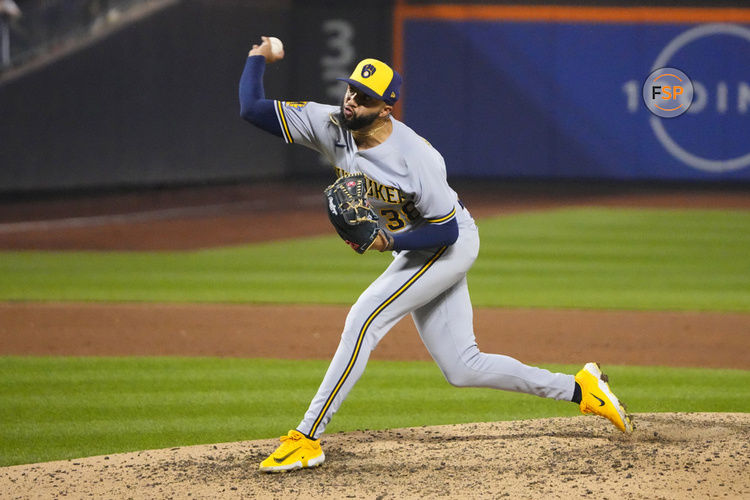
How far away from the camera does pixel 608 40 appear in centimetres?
2283

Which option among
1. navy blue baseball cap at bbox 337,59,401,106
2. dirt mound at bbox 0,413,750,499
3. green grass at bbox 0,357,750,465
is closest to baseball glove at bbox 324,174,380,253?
navy blue baseball cap at bbox 337,59,401,106

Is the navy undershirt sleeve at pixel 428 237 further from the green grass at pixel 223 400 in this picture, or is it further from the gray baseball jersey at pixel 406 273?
the green grass at pixel 223 400

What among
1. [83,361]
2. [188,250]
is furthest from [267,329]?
[188,250]

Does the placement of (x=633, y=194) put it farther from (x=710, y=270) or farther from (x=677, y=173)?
(x=710, y=270)

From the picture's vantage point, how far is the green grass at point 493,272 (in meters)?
10.3

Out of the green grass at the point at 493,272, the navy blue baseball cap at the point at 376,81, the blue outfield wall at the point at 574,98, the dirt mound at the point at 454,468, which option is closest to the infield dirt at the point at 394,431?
the dirt mound at the point at 454,468

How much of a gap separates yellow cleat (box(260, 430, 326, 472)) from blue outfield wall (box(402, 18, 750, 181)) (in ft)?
63.3

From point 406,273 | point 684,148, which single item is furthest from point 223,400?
point 684,148

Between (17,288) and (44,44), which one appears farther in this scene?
(44,44)

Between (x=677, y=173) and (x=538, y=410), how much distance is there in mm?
17793

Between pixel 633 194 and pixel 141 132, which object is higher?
pixel 141 132

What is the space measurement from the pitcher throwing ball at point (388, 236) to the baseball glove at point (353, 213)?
1.1 inches

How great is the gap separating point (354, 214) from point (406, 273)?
1.66 ft

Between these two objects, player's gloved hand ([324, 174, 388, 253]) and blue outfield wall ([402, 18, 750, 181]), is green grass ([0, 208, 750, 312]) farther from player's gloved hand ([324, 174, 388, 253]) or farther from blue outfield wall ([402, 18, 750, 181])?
blue outfield wall ([402, 18, 750, 181])
